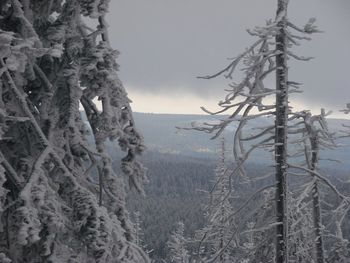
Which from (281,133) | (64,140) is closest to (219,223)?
(281,133)

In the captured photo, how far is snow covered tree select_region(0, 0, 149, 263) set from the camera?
13.5 ft

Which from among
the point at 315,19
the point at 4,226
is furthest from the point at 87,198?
the point at 315,19

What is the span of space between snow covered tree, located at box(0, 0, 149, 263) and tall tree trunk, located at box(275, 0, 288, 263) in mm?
3825

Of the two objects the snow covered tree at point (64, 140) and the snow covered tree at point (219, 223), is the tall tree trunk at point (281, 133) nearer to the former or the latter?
the snow covered tree at point (219, 223)

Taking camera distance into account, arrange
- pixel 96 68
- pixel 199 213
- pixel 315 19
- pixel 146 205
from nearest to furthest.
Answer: pixel 96 68 → pixel 315 19 → pixel 199 213 → pixel 146 205

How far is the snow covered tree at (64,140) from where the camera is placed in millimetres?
4102

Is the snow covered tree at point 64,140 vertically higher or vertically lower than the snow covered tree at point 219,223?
higher

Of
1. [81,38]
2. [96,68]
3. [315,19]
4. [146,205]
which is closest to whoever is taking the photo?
[96,68]

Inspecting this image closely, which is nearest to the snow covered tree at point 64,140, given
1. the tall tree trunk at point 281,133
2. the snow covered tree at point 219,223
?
the snow covered tree at point 219,223

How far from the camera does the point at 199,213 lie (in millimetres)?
104438

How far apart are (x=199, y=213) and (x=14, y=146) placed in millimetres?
101820

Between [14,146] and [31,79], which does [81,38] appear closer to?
[31,79]

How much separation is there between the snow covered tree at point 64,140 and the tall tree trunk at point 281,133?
3825mm

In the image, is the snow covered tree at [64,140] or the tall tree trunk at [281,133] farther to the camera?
the tall tree trunk at [281,133]
